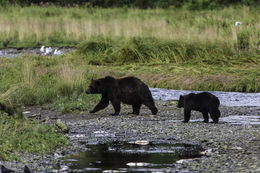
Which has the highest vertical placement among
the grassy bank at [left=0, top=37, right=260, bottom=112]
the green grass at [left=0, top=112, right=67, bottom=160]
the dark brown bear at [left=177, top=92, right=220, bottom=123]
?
the green grass at [left=0, top=112, right=67, bottom=160]

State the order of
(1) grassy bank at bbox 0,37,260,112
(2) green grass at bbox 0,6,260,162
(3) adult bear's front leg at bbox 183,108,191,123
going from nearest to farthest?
(3) adult bear's front leg at bbox 183,108,191,123, (2) green grass at bbox 0,6,260,162, (1) grassy bank at bbox 0,37,260,112

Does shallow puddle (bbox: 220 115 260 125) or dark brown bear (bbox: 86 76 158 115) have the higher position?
dark brown bear (bbox: 86 76 158 115)

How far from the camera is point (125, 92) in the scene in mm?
13109

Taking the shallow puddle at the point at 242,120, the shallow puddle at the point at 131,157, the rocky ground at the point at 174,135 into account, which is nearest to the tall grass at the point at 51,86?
the rocky ground at the point at 174,135

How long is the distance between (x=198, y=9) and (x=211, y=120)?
28.0m

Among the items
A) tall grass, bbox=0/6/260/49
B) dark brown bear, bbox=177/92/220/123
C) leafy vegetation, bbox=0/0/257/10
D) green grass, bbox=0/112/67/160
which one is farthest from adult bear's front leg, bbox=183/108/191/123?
leafy vegetation, bbox=0/0/257/10

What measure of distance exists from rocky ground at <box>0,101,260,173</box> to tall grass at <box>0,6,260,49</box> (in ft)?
30.4

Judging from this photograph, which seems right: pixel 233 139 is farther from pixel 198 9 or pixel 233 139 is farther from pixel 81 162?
pixel 198 9

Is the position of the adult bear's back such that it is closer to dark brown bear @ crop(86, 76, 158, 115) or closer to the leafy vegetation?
dark brown bear @ crop(86, 76, 158, 115)

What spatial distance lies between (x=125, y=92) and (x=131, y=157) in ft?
14.8

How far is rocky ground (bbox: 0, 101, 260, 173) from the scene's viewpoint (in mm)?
8102

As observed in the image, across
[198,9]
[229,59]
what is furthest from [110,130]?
[198,9]

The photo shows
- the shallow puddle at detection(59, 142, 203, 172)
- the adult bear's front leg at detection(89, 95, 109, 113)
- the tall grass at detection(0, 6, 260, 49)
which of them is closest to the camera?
the shallow puddle at detection(59, 142, 203, 172)

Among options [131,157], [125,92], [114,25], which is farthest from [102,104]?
[114,25]
